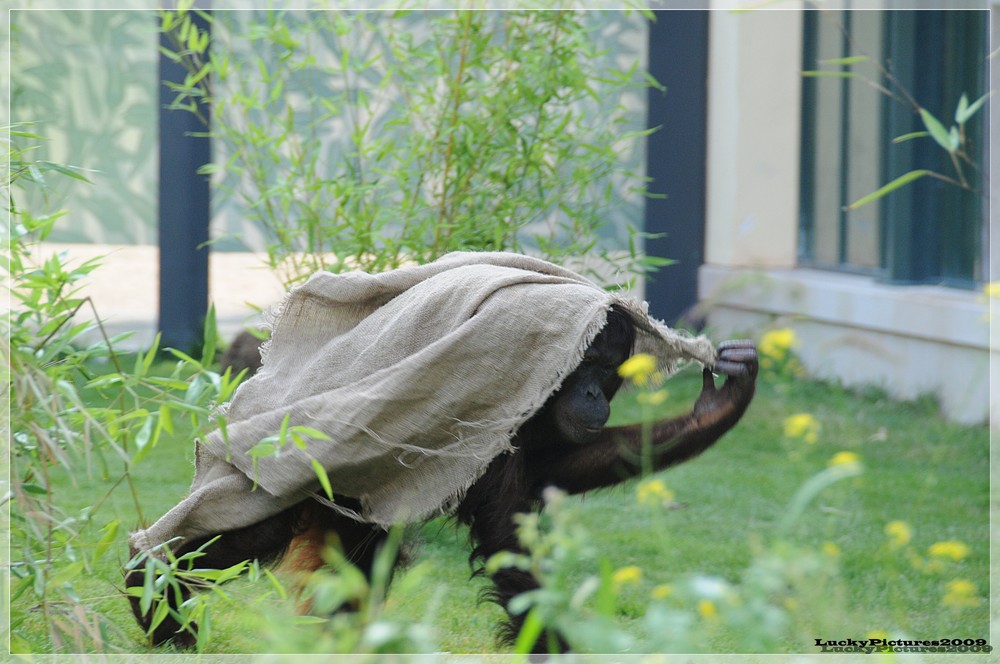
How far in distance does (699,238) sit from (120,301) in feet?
10.8

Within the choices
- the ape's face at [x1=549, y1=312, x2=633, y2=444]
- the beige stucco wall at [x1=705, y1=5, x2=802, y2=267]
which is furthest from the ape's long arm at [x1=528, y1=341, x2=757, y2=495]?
the beige stucco wall at [x1=705, y1=5, x2=802, y2=267]

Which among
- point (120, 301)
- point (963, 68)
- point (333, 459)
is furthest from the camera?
point (120, 301)

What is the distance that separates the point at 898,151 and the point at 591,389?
3594mm

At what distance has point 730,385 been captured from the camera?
2467 mm

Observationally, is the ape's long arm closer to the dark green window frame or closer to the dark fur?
the dark fur

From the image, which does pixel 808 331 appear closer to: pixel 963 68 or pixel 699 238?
pixel 699 238

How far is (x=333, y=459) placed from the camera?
84.4 inches

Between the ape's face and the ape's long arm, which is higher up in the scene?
the ape's face

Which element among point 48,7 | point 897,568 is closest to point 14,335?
point 897,568

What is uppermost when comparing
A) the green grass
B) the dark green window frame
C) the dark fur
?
the dark green window frame

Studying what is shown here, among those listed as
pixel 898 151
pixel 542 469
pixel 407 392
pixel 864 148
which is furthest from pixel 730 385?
pixel 864 148

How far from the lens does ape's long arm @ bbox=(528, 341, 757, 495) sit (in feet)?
8.16

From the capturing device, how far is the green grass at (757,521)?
2.68 meters

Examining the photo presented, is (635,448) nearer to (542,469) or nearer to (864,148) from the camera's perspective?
(542,469)
